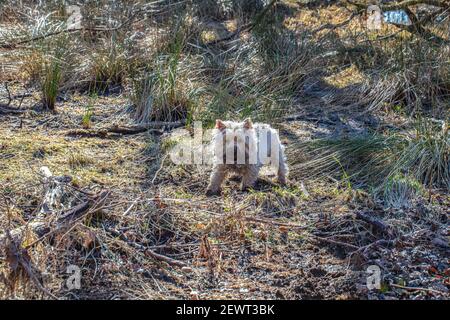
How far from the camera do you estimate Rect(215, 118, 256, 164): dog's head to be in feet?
18.8

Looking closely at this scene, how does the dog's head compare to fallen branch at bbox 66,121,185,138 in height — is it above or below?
below

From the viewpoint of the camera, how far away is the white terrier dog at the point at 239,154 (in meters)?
5.73

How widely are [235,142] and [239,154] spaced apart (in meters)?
0.11

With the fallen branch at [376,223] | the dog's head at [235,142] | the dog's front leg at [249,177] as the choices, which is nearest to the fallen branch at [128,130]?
the dog's head at [235,142]

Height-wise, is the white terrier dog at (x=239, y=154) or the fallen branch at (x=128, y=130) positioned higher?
the fallen branch at (x=128, y=130)

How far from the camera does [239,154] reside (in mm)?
5750

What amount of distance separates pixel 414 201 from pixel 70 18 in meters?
5.28

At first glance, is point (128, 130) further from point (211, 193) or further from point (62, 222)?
point (62, 222)

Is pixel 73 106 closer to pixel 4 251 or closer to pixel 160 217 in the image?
pixel 160 217

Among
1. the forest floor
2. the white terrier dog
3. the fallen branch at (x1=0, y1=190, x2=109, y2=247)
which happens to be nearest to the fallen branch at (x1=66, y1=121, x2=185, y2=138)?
the forest floor

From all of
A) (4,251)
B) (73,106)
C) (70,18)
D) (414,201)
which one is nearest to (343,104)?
(414,201)

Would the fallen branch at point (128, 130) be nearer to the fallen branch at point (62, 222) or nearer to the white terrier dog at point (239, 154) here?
the white terrier dog at point (239, 154)

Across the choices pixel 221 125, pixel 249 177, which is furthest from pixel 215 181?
pixel 221 125

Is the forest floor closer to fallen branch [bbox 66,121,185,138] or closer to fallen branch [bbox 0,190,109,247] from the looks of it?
fallen branch [bbox 0,190,109,247]
